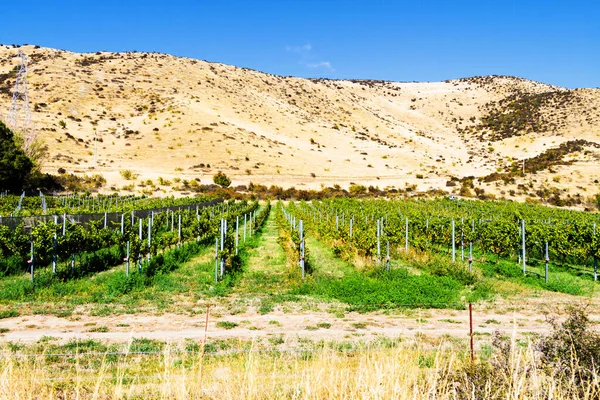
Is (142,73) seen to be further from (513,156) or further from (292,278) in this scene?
(292,278)

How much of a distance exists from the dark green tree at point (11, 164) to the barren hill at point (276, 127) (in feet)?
38.1

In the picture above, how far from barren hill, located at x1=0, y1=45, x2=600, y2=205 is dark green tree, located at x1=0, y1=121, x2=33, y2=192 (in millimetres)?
11615

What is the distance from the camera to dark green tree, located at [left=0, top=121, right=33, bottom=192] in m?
44.4

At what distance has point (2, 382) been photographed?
14.1 ft

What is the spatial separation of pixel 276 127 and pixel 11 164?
5306 cm

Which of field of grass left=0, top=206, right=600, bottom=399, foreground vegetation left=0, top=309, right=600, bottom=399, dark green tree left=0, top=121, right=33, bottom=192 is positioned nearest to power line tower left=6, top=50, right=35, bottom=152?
dark green tree left=0, top=121, right=33, bottom=192

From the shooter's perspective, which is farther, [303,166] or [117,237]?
[303,166]

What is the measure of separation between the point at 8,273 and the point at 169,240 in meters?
6.26

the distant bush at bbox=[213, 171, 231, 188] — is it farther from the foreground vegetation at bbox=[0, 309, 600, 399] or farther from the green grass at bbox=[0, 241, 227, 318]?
the foreground vegetation at bbox=[0, 309, 600, 399]

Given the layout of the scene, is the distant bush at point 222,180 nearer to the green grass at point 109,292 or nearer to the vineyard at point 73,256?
the vineyard at point 73,256

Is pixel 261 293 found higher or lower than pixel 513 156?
lower

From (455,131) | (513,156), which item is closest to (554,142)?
(513,156)

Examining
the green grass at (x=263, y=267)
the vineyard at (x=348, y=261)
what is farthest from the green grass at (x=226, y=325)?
→ the green grass at (x=263, y=267)

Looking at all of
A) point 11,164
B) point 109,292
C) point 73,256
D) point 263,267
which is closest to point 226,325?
point 109,292
